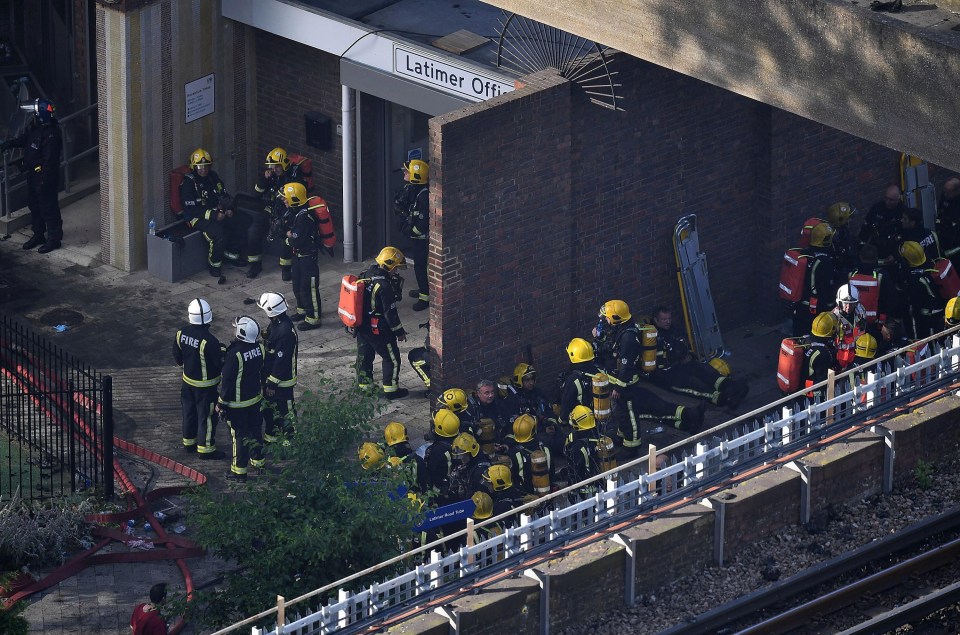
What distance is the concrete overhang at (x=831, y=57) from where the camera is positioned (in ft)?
53.0

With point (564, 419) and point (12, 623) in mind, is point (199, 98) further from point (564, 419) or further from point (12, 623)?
point (12, 623)

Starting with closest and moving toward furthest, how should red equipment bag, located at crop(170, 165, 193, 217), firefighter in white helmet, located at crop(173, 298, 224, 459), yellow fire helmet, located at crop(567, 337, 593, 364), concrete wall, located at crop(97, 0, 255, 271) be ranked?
firefighter in white helmet, located at crop(173, 298, 224, 459) → yellow fire helmet, located at crop(567, 337, 593, 364) → concrete wall, located at crop(97, 0, 255, 271) → red equipment bag, located at crop(170, 165, 193, 217)

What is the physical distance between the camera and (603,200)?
21.2 m

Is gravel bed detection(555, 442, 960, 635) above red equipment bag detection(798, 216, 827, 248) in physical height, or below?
below

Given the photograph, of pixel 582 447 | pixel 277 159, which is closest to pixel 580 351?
pixel 582 447

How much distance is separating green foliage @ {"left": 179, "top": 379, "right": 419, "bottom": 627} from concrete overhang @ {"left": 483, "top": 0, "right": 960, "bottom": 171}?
4462mm

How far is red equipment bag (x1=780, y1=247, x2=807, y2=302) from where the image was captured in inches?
866

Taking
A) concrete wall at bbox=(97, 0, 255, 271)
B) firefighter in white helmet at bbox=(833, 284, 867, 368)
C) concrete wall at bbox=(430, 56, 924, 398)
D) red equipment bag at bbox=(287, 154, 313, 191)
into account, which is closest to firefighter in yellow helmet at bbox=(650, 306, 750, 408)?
concrete wall at bbox=(430, 56, 924, 398)

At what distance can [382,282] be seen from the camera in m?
20.8

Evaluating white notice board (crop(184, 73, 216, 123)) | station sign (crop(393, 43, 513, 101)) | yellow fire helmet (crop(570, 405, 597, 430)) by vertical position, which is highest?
station sign (crop(393, 43, 513, 101))

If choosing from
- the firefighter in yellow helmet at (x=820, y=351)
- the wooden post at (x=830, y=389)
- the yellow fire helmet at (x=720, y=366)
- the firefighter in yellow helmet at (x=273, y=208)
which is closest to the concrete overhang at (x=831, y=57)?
the wooden post at (x=830, y=389)

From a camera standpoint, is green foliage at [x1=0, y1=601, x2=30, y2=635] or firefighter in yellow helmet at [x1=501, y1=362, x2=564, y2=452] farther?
firefighter in yellow helmet at [x1=501, y1=362, x2=564, y2=452]

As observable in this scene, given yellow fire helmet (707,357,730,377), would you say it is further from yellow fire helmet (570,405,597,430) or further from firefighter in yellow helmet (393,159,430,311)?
firefighter in yellow helmet (393,159,430,311)

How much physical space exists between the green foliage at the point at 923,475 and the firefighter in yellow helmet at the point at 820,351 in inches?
52.5
